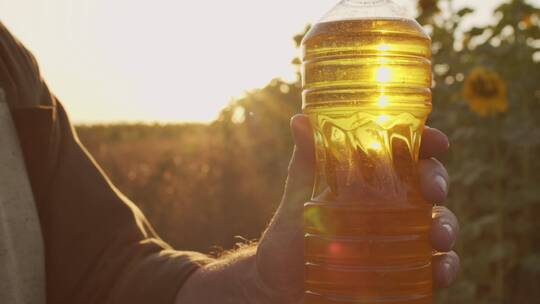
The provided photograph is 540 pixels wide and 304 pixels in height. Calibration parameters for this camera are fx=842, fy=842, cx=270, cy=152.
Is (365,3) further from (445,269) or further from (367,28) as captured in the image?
(445,269)

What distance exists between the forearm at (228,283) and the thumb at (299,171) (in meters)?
0.28

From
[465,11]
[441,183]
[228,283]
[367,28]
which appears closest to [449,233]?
[441,183]

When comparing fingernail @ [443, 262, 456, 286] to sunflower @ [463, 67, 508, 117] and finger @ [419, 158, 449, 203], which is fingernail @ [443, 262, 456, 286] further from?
sunflower @ [463, 67, 508, 117]

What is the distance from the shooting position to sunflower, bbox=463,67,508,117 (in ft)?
16.4

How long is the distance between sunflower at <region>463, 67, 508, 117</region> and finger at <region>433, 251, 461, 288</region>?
3.17m

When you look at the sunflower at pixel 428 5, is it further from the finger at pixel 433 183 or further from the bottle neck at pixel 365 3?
the finger at pixel 433 183

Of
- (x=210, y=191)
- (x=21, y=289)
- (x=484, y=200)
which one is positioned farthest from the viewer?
(x=210, y=191)

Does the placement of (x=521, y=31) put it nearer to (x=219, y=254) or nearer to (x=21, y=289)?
(x=219, y=254)

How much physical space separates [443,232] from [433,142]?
225mm

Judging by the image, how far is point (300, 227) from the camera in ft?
6.83

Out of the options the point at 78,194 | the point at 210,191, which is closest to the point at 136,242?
the point at 78,194

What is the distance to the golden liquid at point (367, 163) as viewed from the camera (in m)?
1.96

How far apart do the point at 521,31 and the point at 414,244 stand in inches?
157

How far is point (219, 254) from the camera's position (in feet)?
9.05
